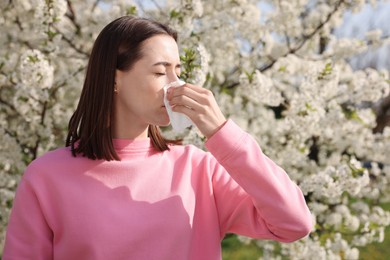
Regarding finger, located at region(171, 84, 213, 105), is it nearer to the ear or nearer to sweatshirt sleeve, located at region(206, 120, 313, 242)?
sweatshirt sleeve, located at region(206, 120, 313, 242)

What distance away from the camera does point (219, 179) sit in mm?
2078

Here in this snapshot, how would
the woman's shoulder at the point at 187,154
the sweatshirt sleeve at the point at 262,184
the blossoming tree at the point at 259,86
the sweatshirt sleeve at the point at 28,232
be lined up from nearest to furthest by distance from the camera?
the sweatshirt sleeve at the point at 262,184
the sweatshirt sleeve at the point at 28,232
the woman's shoulder at the point at 187,154
the blossoming tree at the point at 259,86

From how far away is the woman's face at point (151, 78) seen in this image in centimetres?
194

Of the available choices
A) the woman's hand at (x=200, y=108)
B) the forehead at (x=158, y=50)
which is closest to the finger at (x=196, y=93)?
the woman's hand at (x=200, y=108)

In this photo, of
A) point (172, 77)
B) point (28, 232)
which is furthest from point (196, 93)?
point (28, 232)

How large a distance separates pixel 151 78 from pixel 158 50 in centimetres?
10

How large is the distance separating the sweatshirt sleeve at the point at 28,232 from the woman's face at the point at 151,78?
456 mm

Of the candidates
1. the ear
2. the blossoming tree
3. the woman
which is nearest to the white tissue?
the woman

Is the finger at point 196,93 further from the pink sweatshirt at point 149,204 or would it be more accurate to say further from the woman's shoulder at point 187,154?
the woman's shoulder at point 187,154

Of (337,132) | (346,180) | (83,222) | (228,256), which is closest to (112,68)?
(83,222)

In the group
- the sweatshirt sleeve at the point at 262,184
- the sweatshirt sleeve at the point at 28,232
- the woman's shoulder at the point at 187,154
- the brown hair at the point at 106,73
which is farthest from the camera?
the woman's shoulder at the point at 187,154

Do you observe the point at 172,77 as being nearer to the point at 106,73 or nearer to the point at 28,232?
the point at 106,73

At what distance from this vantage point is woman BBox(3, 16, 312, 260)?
180cm

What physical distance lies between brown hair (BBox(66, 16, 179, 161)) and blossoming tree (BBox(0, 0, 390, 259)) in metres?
1.49
